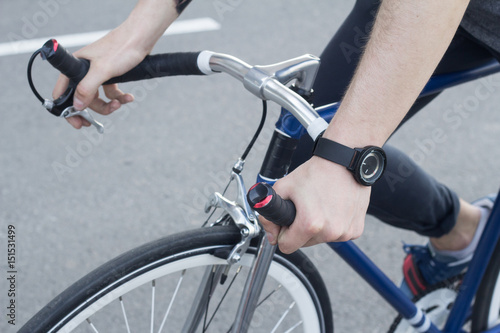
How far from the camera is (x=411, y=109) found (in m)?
1.57

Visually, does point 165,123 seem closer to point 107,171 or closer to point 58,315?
point 107,171

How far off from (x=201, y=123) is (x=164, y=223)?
907mm

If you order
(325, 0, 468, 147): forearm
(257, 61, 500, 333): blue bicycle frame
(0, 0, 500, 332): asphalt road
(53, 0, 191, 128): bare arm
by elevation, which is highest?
(325, 0, 468, 147): forearm

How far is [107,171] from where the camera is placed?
3.12m

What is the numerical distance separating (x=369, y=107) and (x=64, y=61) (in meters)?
0.61

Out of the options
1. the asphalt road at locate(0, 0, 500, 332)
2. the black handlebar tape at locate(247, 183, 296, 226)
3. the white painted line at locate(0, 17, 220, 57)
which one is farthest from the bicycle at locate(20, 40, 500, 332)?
the white painted line at locate(0, 17, 220, 57)

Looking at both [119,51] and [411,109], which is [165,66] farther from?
[411,109]

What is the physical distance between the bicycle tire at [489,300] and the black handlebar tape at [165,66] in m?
1.00

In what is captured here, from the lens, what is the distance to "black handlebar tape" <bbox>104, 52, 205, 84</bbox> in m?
1.15

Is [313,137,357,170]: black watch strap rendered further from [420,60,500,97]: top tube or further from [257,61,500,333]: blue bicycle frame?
[420,60,500,97]: top tube

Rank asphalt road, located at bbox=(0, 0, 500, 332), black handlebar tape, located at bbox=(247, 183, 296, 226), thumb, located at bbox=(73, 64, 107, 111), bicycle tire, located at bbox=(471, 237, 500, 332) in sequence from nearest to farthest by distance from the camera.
Answer: 1. black handlebar tape, located at bbox=(247, 183, 296, 226)
2. thumb, located at bbox=(73, 64, 107, 111)
3. bicycle tire, located at bbox=(471, 237, 500, 332)
4. asphalt road, located at bbox=(0, 0, 500, 332)

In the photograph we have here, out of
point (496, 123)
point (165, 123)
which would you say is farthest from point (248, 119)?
point (496, 123)

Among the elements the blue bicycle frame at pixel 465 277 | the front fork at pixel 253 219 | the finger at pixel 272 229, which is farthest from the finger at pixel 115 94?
the finger at pixel 272 229

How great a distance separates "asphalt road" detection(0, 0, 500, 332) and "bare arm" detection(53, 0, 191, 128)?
4.32 ft
